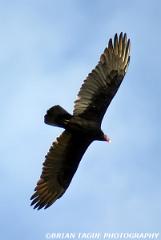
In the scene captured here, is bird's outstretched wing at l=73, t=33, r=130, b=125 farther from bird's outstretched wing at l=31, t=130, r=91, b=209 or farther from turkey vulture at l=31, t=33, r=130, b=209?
bird's outstretched wing at l=31, t=130, r=91, b=209

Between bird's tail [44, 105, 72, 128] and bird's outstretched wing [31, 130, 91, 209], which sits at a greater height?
bird's tail [44, 105, 72, 128]

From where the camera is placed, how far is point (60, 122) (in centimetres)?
2119

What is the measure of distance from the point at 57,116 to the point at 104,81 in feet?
4.68

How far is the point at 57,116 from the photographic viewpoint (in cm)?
2098

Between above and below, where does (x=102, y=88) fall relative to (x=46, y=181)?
above

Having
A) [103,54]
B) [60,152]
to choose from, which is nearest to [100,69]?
[103,54]

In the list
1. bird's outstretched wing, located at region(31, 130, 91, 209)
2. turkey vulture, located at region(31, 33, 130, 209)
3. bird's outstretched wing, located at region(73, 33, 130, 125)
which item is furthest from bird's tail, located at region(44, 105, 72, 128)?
bird's outstretched wing, located at region(31, 130, 91, 209)

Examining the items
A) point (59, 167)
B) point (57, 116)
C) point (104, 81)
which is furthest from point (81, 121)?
point (59, 167)

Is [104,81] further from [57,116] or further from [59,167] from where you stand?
[59,167]

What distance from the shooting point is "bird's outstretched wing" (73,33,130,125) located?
2128cm

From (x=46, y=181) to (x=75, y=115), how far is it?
1.93 m

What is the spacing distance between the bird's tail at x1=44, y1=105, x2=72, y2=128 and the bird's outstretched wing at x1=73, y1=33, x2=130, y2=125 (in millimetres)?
284

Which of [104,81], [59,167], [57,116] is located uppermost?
[104,81]

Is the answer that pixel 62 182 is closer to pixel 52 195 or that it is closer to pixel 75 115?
pixel 52 195
